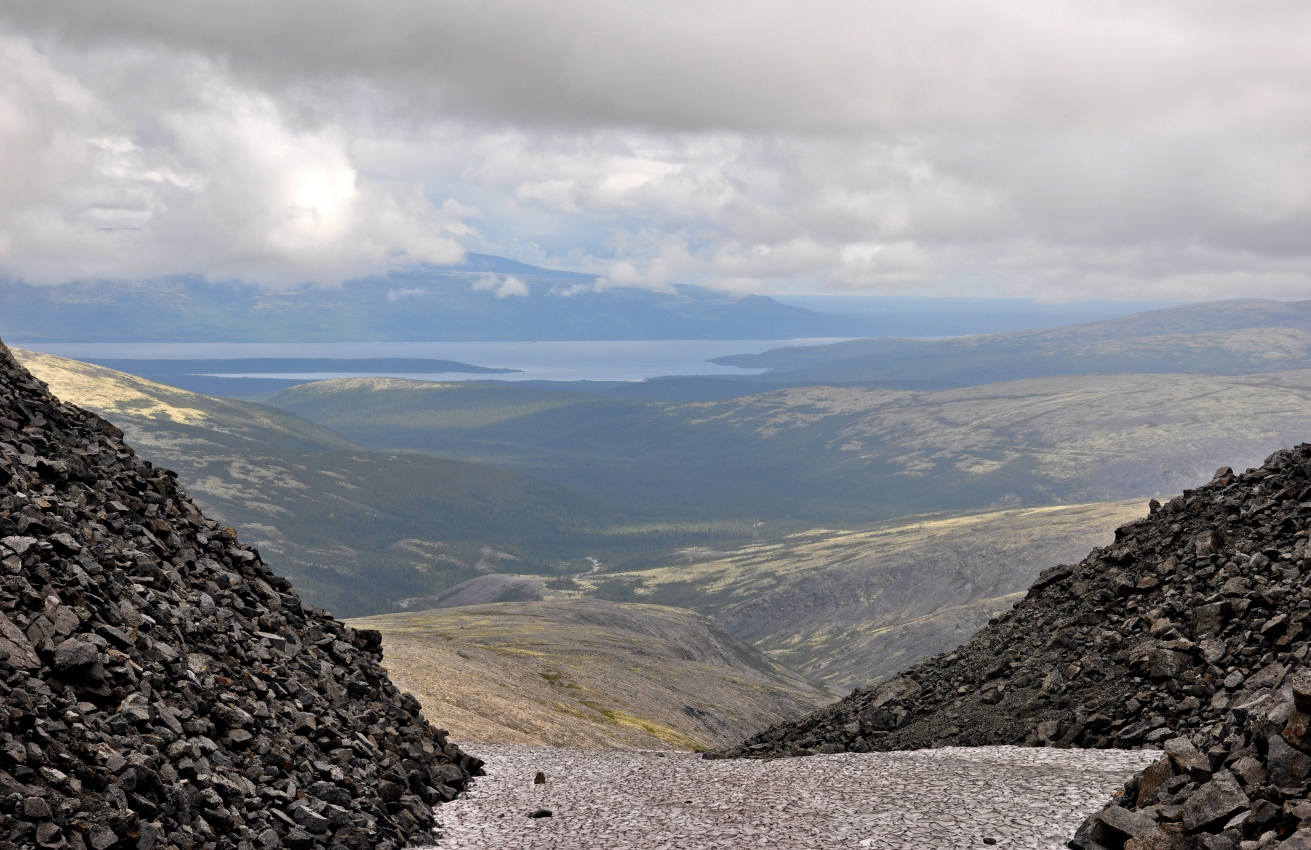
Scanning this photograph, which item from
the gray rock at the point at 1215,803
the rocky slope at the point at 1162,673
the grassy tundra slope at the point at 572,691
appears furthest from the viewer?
the grassy tundra slope at the point at 572,691

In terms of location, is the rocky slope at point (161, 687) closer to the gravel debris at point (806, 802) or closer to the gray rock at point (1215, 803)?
the gravel debris at point (806, 802)

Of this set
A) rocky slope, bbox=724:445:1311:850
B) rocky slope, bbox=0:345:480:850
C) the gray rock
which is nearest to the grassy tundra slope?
rocky slope, bbox=0:345:480:850

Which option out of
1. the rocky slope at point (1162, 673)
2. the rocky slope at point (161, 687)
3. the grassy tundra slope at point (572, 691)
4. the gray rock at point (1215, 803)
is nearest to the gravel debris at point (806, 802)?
the rocky slope at point (161, 687)

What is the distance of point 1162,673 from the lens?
44.7 meters

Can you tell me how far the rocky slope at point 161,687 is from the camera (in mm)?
26688

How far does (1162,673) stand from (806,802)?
17985 millimetres

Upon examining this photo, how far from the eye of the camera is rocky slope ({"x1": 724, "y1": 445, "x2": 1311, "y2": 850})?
27.0 m

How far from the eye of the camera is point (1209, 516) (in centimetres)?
5397

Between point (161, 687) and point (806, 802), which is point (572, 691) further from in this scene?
point (161, 687)

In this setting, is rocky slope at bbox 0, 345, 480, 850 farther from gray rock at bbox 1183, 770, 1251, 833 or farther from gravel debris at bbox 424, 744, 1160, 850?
gray rock at bbox 1183, 770, 1251, 833

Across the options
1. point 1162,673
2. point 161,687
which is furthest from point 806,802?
point 161,687

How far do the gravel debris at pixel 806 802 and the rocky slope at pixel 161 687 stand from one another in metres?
3.14

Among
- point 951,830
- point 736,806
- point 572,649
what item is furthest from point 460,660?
point 951,830

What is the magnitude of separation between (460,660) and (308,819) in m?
79.4
